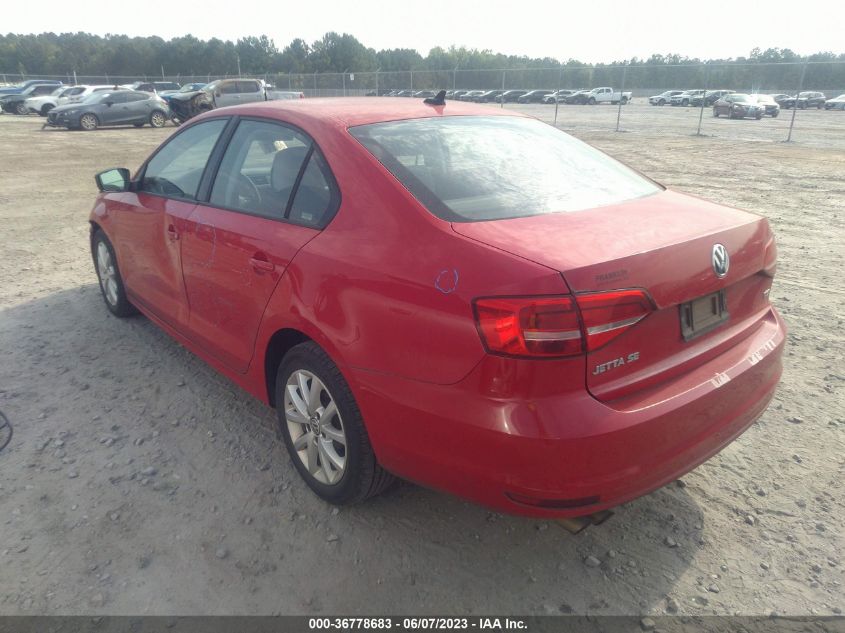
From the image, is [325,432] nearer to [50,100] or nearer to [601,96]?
[50,100]

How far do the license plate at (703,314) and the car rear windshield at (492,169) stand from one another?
56cm

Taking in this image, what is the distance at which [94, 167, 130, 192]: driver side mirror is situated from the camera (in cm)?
432

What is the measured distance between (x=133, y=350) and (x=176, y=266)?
45.2 inches

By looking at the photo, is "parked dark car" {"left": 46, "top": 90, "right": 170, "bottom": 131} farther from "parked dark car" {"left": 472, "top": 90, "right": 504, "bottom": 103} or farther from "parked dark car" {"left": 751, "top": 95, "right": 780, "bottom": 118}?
"parked dark car" {"left": 751, "top": 95, "right": 780, "bottom": 118}

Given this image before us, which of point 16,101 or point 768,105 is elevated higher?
point 768,105

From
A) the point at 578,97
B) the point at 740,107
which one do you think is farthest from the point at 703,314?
the point at 578,97

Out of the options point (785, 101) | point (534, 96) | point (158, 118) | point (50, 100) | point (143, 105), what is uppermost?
point (785, 101)

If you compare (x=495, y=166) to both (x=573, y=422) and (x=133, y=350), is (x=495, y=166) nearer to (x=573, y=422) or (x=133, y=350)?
(x=573, y=422)

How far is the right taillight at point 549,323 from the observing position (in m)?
1.88

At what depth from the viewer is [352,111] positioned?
295 centimetres

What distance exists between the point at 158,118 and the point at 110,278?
2394 centimetres

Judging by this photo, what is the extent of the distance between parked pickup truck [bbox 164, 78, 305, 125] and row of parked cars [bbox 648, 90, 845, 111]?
19508 millimetres

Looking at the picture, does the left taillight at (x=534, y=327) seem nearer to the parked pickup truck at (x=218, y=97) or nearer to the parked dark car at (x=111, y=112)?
the parked pickup truck at (x=218, y=97)

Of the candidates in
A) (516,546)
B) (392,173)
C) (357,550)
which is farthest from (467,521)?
(392,173)
